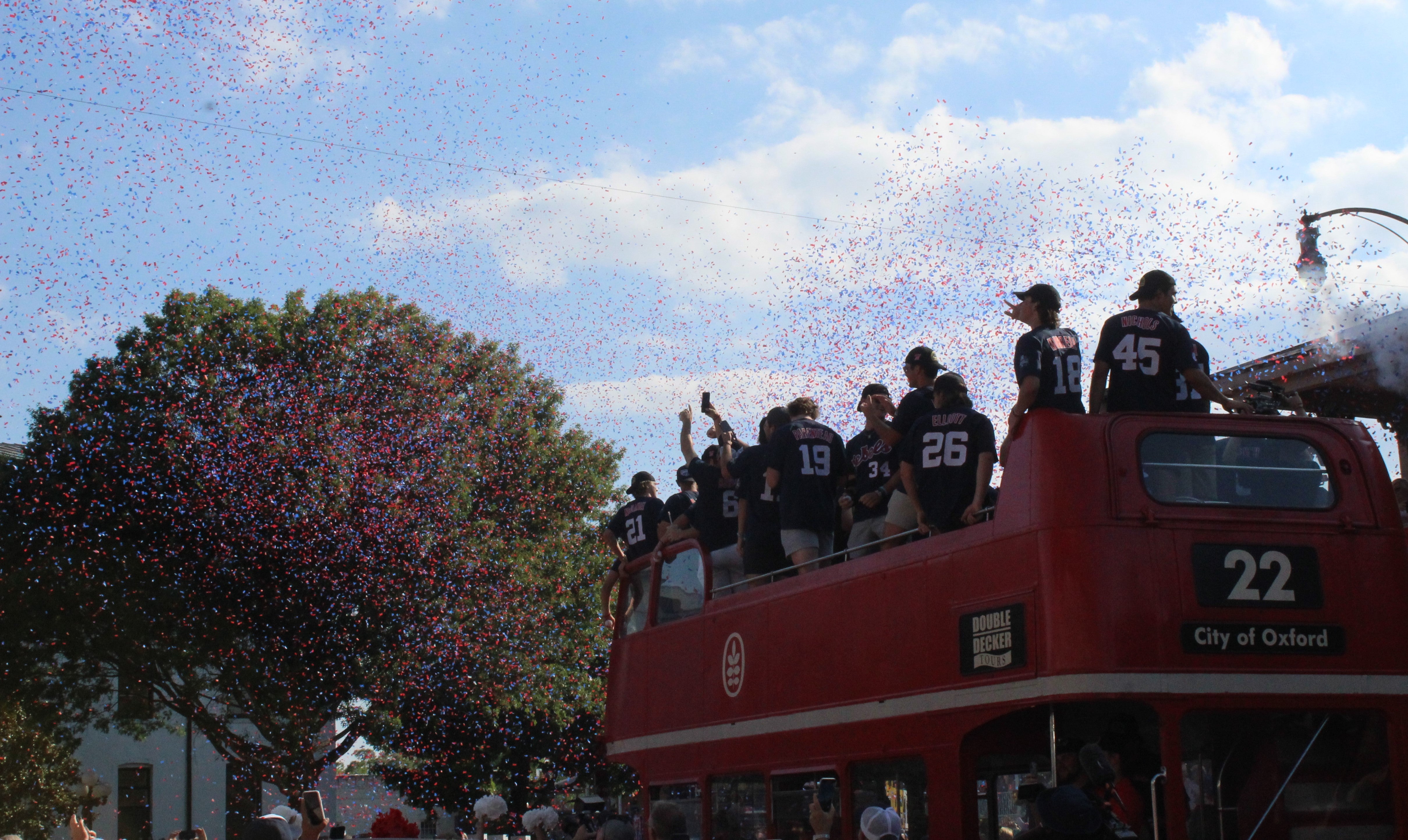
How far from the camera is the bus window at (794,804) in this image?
26.5ft

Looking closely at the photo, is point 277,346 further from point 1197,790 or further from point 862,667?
point 1197,790

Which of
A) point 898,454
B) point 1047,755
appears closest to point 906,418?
point 898,454

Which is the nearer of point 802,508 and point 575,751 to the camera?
point 802,508

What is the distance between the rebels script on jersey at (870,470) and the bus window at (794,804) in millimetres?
1808

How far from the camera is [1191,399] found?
752 centimetres

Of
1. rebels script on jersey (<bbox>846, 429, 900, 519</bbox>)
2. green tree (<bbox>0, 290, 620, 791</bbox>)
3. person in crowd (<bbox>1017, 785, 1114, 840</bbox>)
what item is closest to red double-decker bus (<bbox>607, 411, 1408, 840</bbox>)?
rebels script on jersey (<bbox>846, 429, 900, 519</bbox>)

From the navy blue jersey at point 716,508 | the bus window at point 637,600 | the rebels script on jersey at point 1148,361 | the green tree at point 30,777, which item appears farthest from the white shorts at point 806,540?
the green tree at point 30,777

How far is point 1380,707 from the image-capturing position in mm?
6469

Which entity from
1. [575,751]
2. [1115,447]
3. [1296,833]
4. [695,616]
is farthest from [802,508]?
[575,751]

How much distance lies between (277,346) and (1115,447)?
22436mm

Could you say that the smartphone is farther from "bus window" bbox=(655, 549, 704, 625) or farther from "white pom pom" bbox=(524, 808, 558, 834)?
"bus window" bbox=(655, 549, 704, 625)

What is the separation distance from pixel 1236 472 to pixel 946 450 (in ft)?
5.27

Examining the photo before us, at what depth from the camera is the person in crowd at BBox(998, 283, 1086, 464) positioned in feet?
23.6

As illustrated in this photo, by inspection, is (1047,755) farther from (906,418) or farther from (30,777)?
(30,777)
